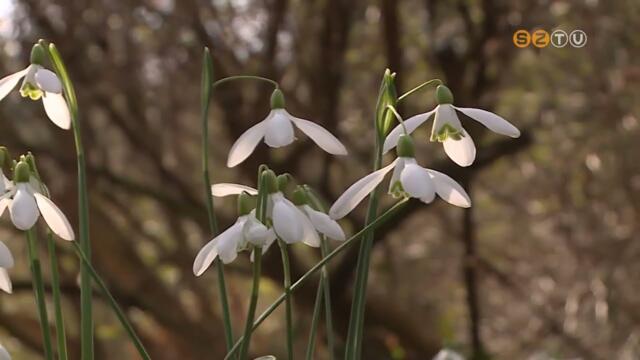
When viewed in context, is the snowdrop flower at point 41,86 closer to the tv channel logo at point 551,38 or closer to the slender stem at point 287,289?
the slender stem at point 287,289

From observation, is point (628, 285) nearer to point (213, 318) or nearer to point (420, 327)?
point (420, 327)

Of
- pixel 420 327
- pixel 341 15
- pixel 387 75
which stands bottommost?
pixel 420 327

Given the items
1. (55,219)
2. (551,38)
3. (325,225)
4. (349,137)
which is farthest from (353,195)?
(349,137)

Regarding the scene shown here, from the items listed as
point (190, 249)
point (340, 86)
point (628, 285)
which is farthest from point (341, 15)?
point (628, 285)

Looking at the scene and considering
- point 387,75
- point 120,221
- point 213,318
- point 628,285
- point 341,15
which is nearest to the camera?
point 387,75

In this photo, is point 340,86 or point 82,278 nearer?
point 82,278

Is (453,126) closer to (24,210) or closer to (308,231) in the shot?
(308,231)

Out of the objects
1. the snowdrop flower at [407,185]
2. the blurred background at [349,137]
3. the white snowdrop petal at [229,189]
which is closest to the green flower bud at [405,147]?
the snowdrop flower at [407,185]

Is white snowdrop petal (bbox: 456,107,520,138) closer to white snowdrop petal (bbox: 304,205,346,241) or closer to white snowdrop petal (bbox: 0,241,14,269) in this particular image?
white snowdrop petal (bbox: 304,205,346,241)
